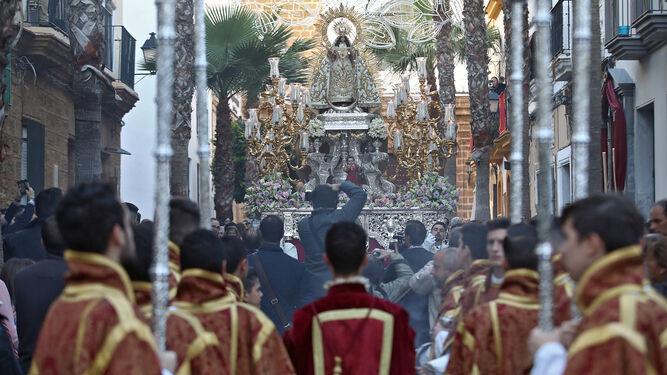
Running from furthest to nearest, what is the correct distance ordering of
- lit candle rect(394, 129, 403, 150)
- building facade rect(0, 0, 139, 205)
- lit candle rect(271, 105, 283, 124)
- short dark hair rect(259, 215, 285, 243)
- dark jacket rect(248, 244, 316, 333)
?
lit candle rect(394, 129, 403, 150)
lit candle rect(271, 105, 283, 124)
building facade rect(0, 0, 139, 205)
short dark hair rect(259, 215, 285, 243)
dark jacket rect(248, 244, 316, 333)

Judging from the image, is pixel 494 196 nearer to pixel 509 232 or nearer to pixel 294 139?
pixel 294 139

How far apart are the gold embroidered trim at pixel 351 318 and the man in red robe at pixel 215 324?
26.4 inches

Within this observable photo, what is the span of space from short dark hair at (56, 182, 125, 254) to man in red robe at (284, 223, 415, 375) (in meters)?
2.00

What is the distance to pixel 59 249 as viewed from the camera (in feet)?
23.8

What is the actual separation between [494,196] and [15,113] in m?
26.9

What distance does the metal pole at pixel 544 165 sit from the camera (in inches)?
187

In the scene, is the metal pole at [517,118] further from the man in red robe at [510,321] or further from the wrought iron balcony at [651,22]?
the wrought iron balcony at [651,22]

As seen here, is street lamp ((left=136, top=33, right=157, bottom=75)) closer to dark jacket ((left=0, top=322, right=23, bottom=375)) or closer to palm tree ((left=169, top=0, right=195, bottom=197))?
palm tree ((left=169, top=0, right=195, bottom=197))

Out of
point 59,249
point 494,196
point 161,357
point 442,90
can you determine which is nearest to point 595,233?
point 161,357

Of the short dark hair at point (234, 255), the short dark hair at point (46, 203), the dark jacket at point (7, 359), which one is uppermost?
the short dark hair at point (46, 203)

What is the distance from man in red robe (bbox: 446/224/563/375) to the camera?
18.5 ft

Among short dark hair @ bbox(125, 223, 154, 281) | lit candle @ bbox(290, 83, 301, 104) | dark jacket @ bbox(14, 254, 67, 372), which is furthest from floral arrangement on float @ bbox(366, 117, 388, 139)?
short dark hair @ bbox(125, 223, 154, 281)

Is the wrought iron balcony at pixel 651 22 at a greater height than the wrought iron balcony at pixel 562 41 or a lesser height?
lesser

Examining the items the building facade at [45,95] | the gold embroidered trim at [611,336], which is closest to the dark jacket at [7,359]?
the gold embroidered trim at [611,336]
